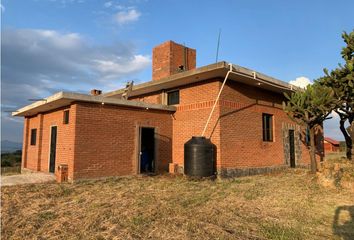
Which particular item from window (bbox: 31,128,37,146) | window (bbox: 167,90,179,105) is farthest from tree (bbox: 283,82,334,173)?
window (bbox: 31,128,37,146)

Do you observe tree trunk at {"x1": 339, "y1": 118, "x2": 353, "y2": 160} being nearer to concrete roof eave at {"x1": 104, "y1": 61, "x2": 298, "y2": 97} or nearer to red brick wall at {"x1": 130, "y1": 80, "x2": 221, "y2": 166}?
concrete roof eave at {"x1": 104, "y1": 61, "x2": 298, "y2": 97}

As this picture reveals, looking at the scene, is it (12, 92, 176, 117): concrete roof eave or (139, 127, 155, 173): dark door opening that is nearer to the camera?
(12, 92, 176, 117): concrete roof eave

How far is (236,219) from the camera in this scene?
18.5ft

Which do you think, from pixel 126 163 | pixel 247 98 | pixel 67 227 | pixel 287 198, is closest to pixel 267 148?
pixel 247 98

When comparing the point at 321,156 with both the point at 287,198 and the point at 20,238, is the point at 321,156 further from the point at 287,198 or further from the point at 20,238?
the point at 20,238

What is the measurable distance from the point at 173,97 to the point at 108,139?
4318mm

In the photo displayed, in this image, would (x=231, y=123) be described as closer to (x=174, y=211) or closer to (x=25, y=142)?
(x=174, y=211)

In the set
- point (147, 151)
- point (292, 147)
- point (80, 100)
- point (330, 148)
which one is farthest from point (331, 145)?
point (80, 100)

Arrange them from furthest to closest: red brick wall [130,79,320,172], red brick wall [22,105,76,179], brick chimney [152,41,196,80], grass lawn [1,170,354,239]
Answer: brick chimney [152,41,196,80], red brick wall [130,79,320,172], red brick wall [22,105,76,179], grass lawn [1,170,354,239]

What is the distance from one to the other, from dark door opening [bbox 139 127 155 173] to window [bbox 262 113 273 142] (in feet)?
18.6

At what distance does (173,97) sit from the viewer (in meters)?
13.7

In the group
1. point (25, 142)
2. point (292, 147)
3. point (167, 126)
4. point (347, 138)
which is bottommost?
point (292, 147)

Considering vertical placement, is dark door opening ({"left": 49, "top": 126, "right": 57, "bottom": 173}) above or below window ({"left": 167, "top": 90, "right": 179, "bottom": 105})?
below

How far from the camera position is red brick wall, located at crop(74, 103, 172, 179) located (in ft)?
33.0
